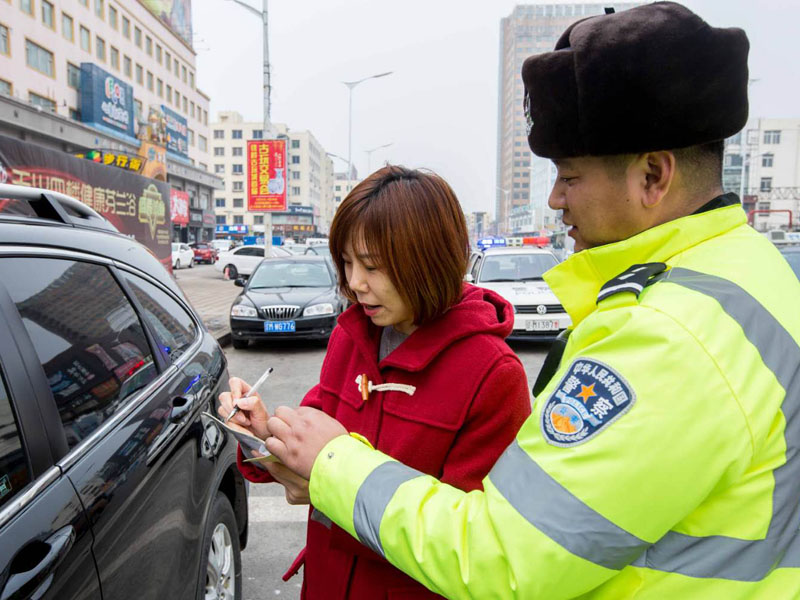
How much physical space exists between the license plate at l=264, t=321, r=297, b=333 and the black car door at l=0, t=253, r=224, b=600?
6047 mm

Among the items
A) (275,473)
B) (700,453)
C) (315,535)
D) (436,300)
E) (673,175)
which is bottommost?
(315,535)

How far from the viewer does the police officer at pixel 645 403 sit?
0.68m

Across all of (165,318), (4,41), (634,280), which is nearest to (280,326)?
(165,318)

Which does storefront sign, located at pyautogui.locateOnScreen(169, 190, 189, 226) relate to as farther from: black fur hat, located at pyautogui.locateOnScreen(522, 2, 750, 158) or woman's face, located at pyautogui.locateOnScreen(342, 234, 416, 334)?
black fur hat, located at pyautogui.locateOnScreen(522, 2, 750, 158)

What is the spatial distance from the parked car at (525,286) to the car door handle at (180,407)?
201 inches

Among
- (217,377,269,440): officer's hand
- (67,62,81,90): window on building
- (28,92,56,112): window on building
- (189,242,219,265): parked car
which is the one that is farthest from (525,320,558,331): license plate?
(67,62,81,90): window on building

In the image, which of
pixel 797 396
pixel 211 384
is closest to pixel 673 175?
pixel 797 396

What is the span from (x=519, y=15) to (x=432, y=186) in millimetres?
149792

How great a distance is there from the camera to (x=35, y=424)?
1277 millimetres

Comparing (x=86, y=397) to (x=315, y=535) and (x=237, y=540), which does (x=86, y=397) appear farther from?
(x=237, y=540)

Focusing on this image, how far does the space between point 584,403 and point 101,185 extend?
1219cm

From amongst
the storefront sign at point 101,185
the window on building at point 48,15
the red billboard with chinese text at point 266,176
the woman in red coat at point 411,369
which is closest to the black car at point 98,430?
the woman in red coat at point 411,369

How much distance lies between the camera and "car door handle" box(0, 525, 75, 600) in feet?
3.39

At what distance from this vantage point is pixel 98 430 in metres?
1.50
